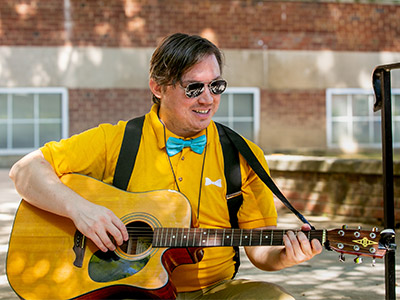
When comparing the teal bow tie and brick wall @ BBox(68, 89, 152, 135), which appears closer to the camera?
the teal bow tie

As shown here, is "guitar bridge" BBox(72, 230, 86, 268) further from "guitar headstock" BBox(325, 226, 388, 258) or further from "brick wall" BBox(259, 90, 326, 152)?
"brick wall" BBox(259, 90, 326, 152)

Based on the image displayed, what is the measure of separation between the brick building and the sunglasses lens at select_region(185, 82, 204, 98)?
9.72m

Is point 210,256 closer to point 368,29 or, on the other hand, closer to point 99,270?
point 99,270

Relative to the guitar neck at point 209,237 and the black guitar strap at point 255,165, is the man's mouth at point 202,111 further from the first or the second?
the guitar neck at point 209,237

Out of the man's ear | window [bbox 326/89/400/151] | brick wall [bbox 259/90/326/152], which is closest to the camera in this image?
the man's ear

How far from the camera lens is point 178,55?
2896 millimetres

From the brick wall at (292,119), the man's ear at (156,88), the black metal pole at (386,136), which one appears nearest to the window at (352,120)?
the brick wall at (292,119)

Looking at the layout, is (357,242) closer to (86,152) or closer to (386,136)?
(386,136)

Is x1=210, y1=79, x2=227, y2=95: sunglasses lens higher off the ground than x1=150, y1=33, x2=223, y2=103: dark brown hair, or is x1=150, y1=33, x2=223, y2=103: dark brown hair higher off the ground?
x1=150, y1=33, x2=223, y2=103: dark brown hair

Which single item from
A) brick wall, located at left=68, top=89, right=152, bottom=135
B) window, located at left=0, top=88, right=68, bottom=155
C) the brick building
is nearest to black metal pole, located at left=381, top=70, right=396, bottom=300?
the brick building

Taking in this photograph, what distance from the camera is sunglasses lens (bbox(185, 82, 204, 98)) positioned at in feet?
9.41

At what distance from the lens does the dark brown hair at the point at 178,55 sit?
2.88 m

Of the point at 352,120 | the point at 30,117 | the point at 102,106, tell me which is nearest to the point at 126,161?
the point at 102,106

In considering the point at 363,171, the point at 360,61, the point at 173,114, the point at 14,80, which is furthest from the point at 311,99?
the point at 173,114
